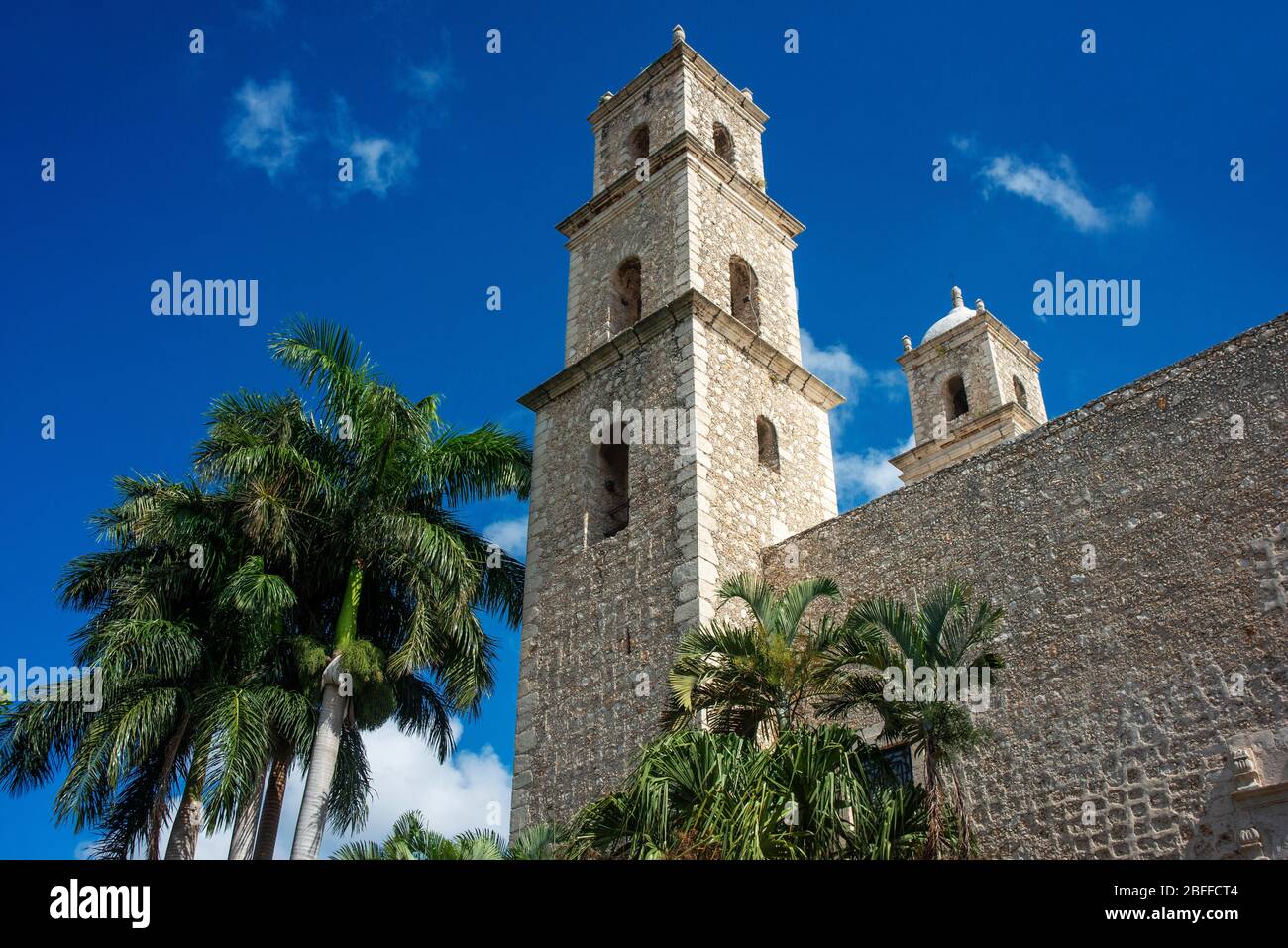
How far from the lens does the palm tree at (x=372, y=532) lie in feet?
46.9

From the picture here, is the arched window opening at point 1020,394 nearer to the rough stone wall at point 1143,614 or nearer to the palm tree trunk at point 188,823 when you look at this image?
the rough stone wall at point 1143,614

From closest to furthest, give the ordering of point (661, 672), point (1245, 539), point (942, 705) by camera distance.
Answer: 1. point (942, 705)
2. point (1245, 539)
3. point (661, 672)

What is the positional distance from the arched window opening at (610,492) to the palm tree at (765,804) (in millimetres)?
6205

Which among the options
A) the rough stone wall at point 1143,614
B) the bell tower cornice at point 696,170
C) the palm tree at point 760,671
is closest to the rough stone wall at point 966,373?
the bell tower cornice at point 696,170

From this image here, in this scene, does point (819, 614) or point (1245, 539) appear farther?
point (819, 614)

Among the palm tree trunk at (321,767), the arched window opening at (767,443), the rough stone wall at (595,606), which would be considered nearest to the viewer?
the palm tree trunk at (321,767)

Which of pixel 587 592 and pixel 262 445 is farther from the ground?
pixel 262 445

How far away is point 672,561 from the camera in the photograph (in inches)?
541

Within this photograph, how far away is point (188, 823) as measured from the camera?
1405 centimetres

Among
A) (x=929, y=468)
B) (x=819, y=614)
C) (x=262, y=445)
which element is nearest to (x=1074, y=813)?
(x=819, y=614)

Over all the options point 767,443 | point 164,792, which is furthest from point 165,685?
point 767,443

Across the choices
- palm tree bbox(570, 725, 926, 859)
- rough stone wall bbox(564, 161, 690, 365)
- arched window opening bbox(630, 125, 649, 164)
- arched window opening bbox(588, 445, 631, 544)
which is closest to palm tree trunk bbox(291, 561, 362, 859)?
arched window opening bbox(588, 445, 631, 544)
